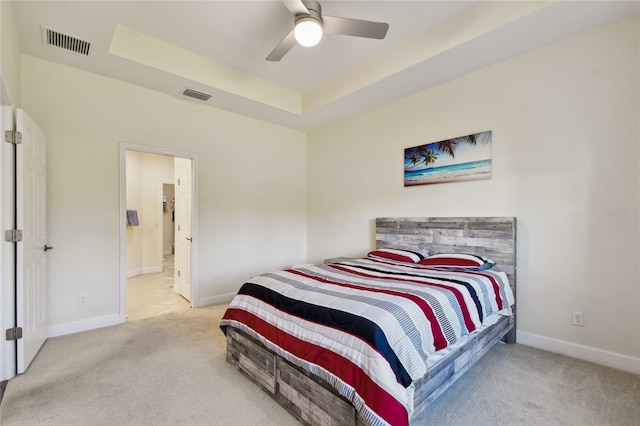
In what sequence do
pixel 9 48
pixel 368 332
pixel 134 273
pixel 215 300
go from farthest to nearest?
pixel 134 273, pixel 215 300, pixel 9 48, pixel 368 332

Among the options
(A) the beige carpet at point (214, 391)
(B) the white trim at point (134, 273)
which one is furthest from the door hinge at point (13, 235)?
(B) the white trim at point (134, 273)

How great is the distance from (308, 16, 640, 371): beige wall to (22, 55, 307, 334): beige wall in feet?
8.24

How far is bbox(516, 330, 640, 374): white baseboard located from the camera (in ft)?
7.47

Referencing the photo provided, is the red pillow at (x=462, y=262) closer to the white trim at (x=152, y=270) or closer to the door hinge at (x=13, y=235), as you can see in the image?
the door hinge at (x=13, y=235)

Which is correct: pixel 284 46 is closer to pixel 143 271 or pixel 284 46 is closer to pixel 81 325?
pixel 81 325

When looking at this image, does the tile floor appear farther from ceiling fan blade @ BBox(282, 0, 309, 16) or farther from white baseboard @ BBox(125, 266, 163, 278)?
ceiling fan blade @ BBox(282, 0, 309, 16)

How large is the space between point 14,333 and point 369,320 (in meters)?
2.67

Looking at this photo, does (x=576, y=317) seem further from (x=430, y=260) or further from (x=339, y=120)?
(x=339, y=120)

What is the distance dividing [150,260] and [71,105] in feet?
12.7

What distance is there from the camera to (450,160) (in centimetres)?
332

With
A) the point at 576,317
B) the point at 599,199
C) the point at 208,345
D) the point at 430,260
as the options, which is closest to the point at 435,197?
the point at 430,260

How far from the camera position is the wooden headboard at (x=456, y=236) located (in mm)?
2797

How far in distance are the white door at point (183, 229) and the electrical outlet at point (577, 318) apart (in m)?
4.21

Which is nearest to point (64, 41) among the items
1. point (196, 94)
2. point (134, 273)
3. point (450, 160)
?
point (196, 94)
